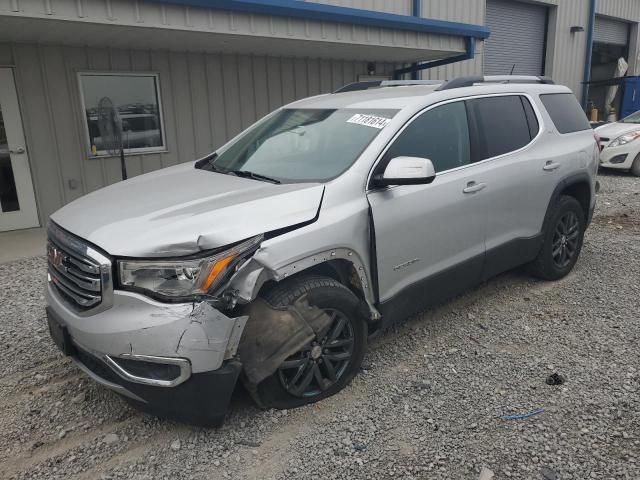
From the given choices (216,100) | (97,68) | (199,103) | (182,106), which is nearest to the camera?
(97,68)

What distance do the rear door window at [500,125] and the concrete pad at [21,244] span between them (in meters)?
5.19

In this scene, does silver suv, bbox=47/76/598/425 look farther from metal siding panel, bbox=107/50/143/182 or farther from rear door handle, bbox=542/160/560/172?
metal siding panel, bbox=107/50/143/182

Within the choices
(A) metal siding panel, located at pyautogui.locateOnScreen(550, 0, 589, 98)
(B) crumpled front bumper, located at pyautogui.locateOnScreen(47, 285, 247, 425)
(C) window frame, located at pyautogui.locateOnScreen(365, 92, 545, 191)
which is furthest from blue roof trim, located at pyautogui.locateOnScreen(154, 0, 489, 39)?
(A) metal siding panel, located at pyautogui.locateOnScreen(550, 0, 589, 98)

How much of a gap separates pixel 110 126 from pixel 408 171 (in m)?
6.05

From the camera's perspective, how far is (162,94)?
8.28 metres

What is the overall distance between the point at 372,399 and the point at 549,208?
2588 mm

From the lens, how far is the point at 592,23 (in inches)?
696

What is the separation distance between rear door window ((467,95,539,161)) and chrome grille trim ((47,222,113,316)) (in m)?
2.78

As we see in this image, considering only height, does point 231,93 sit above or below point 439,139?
above

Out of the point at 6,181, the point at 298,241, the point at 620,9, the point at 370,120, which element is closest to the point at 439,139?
the point at 370,120

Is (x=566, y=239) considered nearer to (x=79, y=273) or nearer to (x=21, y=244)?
(x=79, y=273)

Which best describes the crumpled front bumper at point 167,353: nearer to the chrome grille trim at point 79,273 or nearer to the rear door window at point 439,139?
the chrome grille trim at point 79,273

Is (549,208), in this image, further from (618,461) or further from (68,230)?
(68,230)

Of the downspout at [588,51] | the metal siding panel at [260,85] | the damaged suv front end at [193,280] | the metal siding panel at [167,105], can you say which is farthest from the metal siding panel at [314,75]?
the downspout at [588,51]
